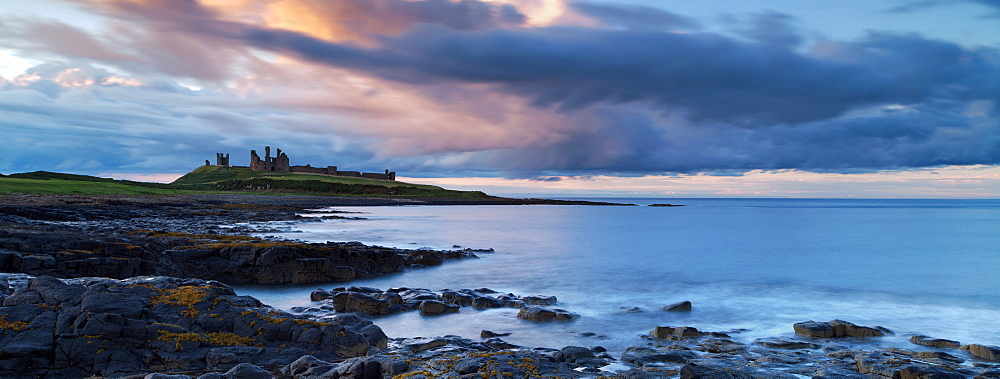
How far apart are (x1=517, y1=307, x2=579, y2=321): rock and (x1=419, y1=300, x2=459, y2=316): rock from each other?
1909 mm

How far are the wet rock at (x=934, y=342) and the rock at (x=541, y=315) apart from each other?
7.80 metres

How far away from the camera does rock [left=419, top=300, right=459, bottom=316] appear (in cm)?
1487

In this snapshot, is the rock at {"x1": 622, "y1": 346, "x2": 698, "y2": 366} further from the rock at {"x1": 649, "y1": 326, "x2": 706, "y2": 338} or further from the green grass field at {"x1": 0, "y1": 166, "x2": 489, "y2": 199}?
the green grass field at {"x1": 0, "y1": 166, "x2": 489, "y2": 199}

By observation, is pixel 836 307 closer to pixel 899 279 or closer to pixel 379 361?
pixel 899 279

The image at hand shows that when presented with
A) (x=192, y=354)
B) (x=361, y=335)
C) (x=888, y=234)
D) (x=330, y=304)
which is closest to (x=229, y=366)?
(x=192, y=354)

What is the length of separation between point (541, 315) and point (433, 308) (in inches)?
112

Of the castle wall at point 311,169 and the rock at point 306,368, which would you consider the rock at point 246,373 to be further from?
the castle wall at point 311,169

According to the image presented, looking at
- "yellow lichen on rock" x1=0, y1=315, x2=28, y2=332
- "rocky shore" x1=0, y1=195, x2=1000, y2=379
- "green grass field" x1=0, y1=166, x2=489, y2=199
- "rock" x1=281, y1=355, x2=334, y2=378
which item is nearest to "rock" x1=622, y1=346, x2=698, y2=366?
"rocky shore" x1=0, y1=195, x2=1000, y2=379

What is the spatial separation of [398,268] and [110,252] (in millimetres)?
10257

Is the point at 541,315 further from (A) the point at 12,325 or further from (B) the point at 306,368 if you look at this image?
(A) the point at 12,325

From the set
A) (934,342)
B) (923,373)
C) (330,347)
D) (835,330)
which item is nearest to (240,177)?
(330,347)

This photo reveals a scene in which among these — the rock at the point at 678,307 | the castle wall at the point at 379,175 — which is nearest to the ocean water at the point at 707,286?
the rock at the point at 678,307

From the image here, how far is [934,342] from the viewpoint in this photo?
40.0 feet

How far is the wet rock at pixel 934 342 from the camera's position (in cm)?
1194
